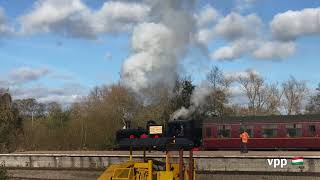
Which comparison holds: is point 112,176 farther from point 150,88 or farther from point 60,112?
point 60,112

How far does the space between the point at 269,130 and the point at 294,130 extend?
5.87 ft

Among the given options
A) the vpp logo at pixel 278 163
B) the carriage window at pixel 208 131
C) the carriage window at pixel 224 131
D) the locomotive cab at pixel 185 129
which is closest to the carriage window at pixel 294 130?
the carriage window at pixel 224 131

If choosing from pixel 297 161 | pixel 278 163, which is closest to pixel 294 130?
pixel 278 163

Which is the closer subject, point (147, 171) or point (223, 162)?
point (147, 171)

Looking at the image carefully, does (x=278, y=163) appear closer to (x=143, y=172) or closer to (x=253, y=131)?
(x=253, y=131)

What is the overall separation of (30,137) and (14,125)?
6.86 feet

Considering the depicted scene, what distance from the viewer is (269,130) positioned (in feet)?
121

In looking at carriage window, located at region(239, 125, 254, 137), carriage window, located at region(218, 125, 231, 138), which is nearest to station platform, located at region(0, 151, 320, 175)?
carriage window, located at region(239, 125, 254, 137)

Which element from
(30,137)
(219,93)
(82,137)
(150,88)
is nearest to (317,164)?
(150,88)

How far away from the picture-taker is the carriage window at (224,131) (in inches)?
1511

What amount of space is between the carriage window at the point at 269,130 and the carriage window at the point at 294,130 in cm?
89

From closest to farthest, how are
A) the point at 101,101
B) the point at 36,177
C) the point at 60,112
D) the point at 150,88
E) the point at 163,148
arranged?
the point at 163,148 → the point at 36,177 → the point at 150,88 → the point at 101,101 → the point at 60,112

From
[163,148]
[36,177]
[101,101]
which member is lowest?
[36,177]

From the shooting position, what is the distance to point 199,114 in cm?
4997
